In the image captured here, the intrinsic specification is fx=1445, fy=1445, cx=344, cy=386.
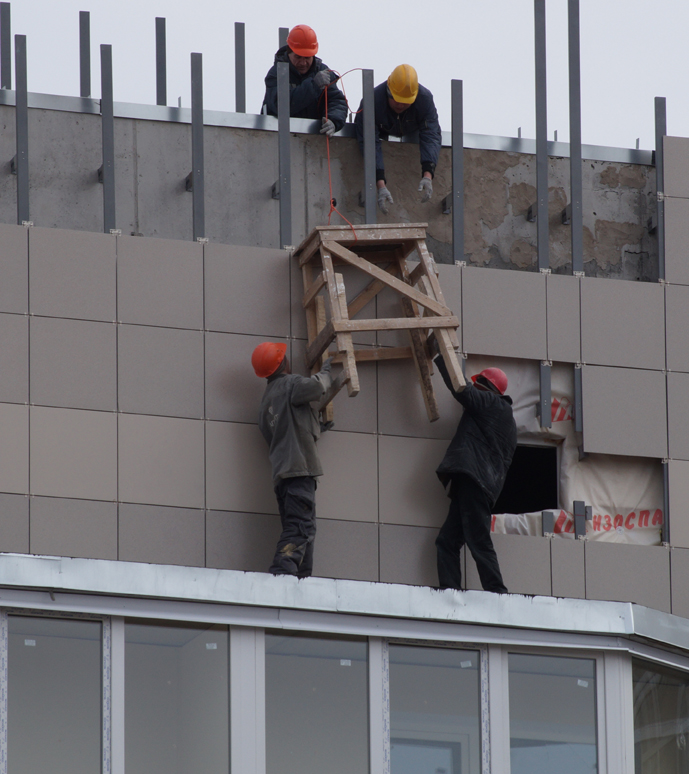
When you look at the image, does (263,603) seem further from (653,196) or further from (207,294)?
(653,196)

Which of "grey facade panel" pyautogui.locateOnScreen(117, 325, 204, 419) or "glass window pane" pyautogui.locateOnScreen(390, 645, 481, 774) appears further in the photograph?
"grey facade panel" pyautogui.locateOnScreen(117, 325, 204, 419)

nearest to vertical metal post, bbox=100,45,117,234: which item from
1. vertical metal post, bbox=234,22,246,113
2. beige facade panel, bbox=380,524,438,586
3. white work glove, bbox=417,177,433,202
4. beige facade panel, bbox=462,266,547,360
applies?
white work glove, bbox=417,177,433,202

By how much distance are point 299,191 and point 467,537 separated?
135 inches

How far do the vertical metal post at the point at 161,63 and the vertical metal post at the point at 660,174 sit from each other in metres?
4.76

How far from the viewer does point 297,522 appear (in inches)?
432

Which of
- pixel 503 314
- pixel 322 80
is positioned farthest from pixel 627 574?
pixel 322 80

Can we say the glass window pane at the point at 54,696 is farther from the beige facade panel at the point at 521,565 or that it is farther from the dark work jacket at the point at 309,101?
the dark work jacket at the point at 309,101

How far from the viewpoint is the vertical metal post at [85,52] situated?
46.8 ft

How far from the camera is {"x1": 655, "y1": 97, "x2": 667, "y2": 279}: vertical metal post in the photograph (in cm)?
1286

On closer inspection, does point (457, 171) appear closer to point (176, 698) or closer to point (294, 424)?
point (294, 424)

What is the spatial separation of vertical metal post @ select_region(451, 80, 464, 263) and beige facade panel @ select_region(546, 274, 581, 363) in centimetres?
84

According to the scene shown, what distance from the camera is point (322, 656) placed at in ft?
31.7

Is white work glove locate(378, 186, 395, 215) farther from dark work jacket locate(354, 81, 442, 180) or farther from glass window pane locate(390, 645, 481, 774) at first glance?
glass window pane locate(390, 645, 481, 774)

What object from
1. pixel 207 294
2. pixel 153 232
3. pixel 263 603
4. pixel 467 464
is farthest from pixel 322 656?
pixel 153 232
